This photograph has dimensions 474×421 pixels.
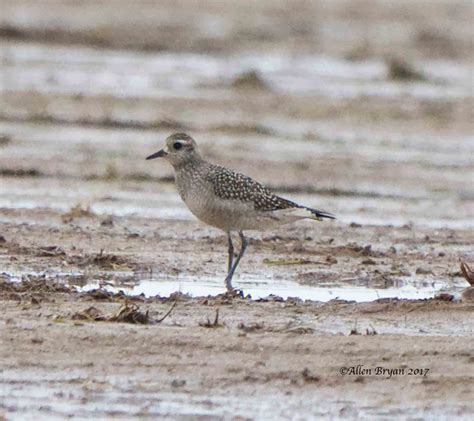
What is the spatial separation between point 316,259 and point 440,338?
3250 millimetres

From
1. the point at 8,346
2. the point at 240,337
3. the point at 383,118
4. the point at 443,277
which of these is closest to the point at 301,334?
the point at 240,337

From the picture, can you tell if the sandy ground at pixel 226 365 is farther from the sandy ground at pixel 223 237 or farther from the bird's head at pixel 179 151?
the bird's head at pixel 179 151

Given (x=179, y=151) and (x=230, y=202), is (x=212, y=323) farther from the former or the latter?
(x=179, y=151)

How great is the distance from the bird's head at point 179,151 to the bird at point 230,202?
0.02 meters

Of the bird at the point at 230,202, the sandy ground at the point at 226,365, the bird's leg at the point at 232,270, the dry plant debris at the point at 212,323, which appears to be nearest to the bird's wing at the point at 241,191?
the bird at the point at 230,202

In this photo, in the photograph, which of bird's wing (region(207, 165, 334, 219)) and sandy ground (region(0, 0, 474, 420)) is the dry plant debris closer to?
sandy ground (region(0, 0, 474, 420))

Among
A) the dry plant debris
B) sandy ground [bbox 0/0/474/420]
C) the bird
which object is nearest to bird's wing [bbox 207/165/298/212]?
the bird

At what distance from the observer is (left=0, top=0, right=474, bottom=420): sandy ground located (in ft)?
28.9

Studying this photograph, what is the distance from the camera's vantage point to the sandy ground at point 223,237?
8797 millimetres

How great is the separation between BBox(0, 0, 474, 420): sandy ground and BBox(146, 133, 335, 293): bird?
40 centimetres

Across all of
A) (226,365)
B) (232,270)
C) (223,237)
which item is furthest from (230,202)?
(226,365)

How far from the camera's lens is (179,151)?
1293 centimetres

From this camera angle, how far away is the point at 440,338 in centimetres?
990

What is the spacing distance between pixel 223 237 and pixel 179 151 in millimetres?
1486
